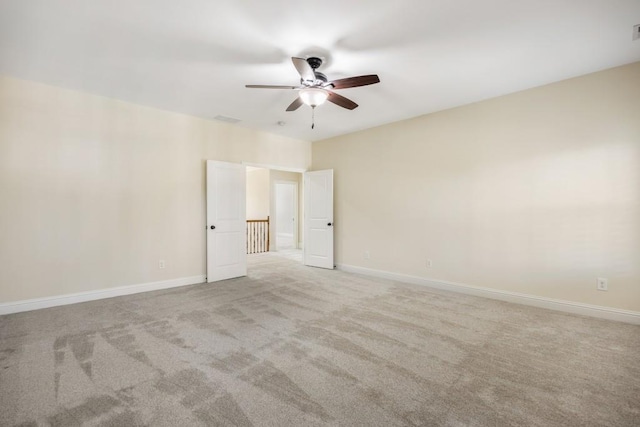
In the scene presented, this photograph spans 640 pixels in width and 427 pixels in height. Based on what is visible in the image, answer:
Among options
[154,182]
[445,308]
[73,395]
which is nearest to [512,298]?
[445,308]

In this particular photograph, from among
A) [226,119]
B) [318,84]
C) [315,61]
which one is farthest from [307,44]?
[226,119]

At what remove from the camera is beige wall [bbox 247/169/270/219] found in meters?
9.49

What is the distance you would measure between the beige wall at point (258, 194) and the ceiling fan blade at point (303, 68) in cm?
669

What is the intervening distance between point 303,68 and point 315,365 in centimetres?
257

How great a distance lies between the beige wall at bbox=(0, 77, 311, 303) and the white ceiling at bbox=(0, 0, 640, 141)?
1.48 feet

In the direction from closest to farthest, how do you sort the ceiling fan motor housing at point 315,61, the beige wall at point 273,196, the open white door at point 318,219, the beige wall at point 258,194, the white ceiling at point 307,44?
the white ceiling at point 307,44, the ceiling fan motor housing at point 315,61, the open white door at point 318,219, the beige wall at point 273,196, the beige wall at point 258,194

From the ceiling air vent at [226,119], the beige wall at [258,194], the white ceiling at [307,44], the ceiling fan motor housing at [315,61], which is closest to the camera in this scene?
the white ceiling at [307,44]

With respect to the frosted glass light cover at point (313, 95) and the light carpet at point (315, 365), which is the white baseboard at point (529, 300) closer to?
the light carpet at point (315, 365)

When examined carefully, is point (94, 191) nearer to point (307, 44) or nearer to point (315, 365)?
point (307, 44)

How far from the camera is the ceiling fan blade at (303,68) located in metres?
2.44

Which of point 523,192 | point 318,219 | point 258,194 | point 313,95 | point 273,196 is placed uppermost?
point 313,95

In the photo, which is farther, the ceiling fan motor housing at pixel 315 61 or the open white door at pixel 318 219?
the open white door at pixel 318 219

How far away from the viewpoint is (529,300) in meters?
3.64

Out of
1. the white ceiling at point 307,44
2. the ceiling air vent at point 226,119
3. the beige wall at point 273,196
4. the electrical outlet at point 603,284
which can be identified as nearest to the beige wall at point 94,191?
the ceiling air vent at point 226,119
